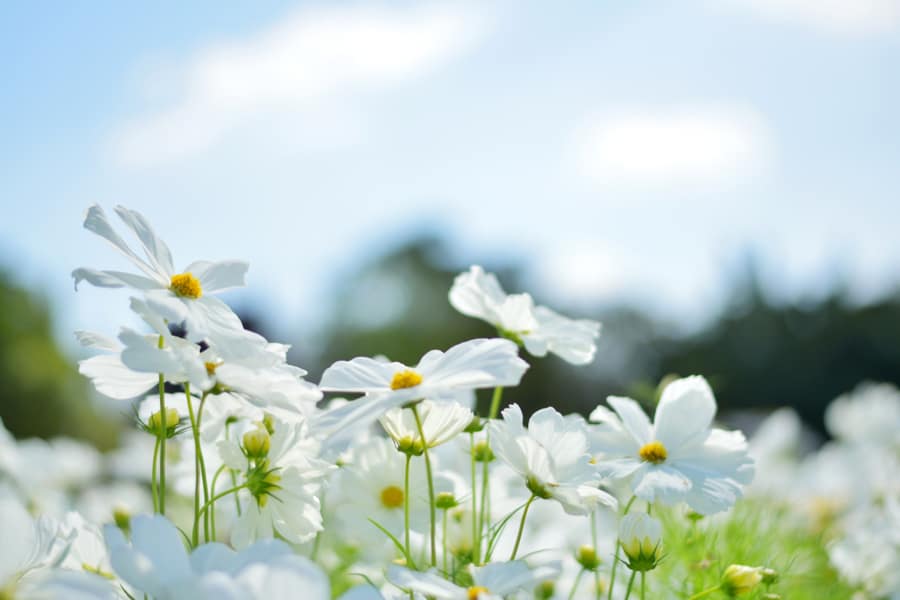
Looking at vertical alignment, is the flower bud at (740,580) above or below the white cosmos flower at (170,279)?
below

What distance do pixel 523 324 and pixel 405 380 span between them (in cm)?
26

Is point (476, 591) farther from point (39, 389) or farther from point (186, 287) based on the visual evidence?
point (39, 389)

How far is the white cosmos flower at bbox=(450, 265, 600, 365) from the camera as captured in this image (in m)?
0.76

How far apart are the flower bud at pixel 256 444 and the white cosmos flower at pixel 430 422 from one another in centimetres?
9

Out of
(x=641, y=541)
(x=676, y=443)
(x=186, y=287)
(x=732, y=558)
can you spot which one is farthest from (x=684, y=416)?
(x=186, y=287)

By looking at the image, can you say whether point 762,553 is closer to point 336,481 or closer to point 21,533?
point 336,481

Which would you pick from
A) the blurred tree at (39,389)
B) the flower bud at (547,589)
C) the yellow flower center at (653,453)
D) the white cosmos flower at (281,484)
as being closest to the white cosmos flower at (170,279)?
the white cosmos flower at (281,484)

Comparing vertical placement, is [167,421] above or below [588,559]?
above

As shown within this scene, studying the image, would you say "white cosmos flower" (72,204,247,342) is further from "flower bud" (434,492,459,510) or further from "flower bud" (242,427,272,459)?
"flower bud" (434,492,459,510)

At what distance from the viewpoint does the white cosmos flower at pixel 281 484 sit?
23.8 inches

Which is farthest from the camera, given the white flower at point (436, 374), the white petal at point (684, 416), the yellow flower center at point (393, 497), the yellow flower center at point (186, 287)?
the yellow flower center at point (393, 497)

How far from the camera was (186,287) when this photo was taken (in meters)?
0.59

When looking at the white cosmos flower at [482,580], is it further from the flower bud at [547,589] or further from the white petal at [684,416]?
the flower bud at [547,589]

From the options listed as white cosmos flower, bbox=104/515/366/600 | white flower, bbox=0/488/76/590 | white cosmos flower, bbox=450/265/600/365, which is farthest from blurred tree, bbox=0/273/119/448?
white cosmos flower, bbox=104/515/366/600
